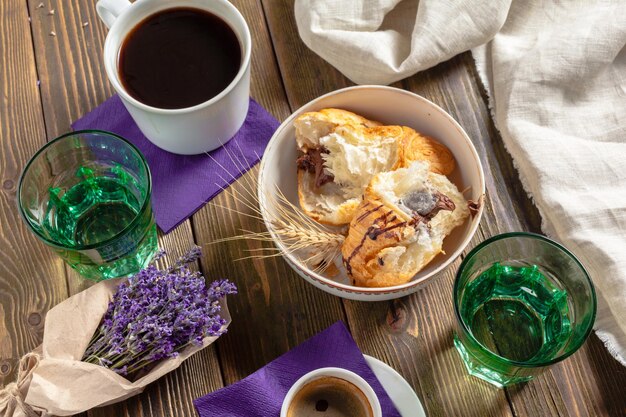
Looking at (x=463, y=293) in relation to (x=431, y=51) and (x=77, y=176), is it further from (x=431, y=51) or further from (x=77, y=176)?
(x=77, y=176)

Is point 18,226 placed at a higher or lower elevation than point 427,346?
higher

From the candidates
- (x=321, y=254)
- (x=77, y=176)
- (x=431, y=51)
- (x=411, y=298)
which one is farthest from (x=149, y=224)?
(x=431, y=51)

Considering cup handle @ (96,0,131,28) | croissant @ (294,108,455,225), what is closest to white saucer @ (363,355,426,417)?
croissant @ (294,108,455,225)

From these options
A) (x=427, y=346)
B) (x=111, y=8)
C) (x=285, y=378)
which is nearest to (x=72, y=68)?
(x=111, y=8)

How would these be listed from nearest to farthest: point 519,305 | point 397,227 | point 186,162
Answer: point 397,227, point 519,305, point 186,162

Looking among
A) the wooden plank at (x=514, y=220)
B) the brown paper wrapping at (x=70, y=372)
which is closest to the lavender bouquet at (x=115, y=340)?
the brown paper wrapping at (x=70, y=372)

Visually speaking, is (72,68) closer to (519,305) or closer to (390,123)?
(390,123)
